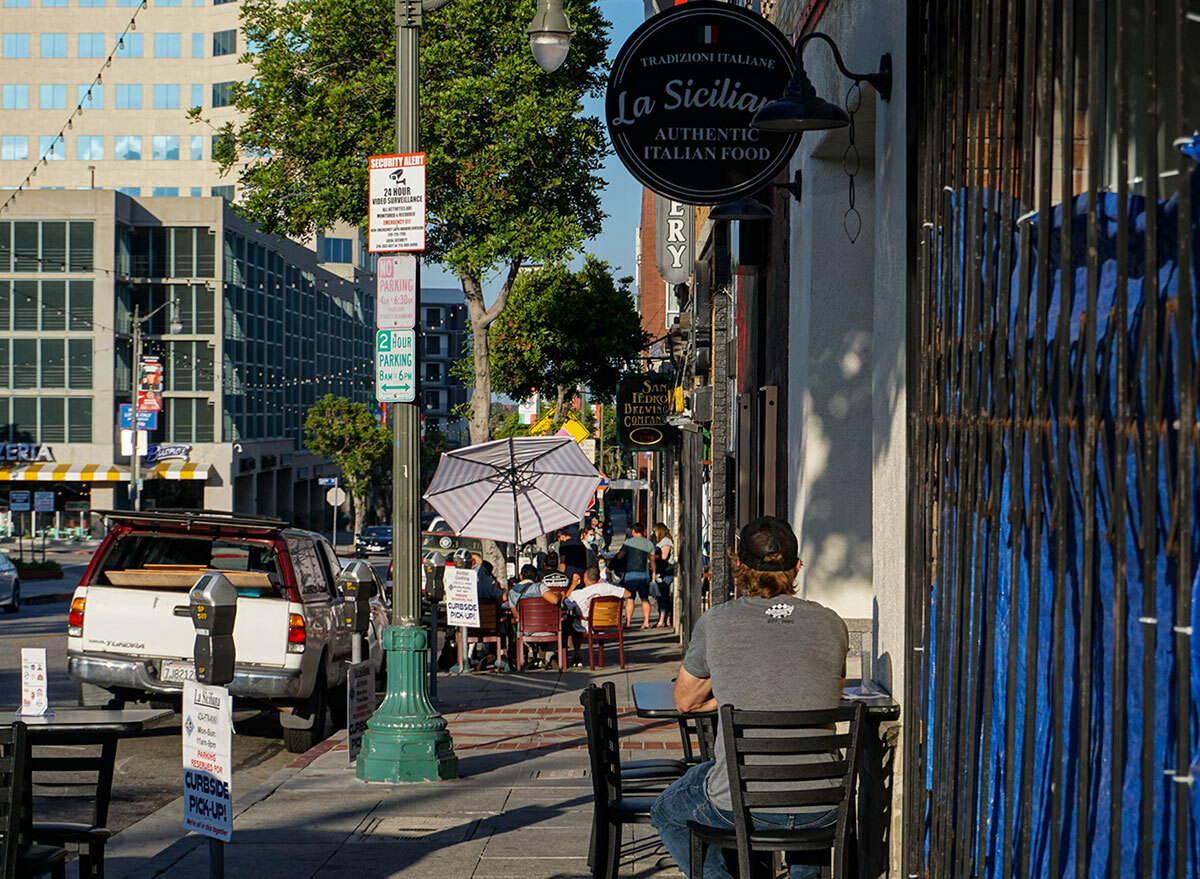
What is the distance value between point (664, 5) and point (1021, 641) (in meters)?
20.3

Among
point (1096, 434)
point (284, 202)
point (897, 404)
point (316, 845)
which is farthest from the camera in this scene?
point (284, 202)

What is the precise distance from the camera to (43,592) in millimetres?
36188

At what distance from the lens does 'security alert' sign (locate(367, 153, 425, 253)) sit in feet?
34.9

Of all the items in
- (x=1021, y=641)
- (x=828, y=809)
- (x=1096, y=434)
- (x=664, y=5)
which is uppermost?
(x=664, y=5)

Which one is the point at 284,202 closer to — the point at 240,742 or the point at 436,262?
the point at 436,262

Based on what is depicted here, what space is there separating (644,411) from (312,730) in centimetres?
1537

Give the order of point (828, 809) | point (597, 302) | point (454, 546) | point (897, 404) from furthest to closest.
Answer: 1. point (597, 302)
2. point (454, 546)
3. point (897, 404)
4. point (828, 809)

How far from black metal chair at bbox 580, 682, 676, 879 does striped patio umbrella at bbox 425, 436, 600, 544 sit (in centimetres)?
1271

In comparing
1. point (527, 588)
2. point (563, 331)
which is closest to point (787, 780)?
point (527, 588)

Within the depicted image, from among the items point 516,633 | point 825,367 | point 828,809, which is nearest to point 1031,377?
point 828,809

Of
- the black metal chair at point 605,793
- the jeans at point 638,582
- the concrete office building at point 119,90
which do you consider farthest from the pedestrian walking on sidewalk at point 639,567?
the concrete office building at point 119,90

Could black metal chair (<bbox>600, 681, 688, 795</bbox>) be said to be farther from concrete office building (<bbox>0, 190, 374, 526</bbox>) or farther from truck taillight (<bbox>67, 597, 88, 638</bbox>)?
concrete office building (<bbox>0, 190, 374, 526</bbox>)

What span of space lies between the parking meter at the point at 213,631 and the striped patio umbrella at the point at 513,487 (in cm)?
1265

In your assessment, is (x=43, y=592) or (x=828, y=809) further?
(x=43, y=592)
